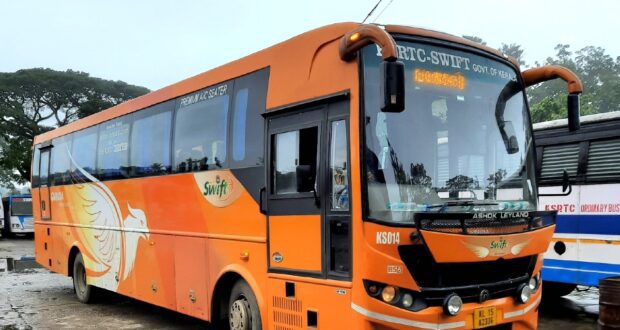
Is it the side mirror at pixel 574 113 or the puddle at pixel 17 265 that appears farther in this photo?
the puddle at pixel 17 265

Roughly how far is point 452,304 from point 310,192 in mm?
1542

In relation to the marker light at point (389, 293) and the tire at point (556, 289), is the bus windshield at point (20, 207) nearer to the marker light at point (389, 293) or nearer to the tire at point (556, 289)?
the tire at point (556, 289)

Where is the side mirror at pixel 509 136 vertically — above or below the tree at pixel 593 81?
below

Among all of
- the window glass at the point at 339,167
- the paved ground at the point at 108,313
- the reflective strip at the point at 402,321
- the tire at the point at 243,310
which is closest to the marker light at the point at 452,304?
the reflective strip at the point at 402,321

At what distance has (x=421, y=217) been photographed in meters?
4.23

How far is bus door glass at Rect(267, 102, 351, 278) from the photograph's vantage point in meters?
4.71

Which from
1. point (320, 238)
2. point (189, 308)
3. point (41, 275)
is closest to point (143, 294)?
point (189, 308)

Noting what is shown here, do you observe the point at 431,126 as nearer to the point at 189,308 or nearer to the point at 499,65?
the point at 499,65

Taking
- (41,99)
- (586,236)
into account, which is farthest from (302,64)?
(41,99)

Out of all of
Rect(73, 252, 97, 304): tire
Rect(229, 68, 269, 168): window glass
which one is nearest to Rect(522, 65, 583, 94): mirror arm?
Rect(229, 68, 269, 168): window glass

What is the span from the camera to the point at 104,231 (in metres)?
9.42

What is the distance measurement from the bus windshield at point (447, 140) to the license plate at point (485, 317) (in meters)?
0.84

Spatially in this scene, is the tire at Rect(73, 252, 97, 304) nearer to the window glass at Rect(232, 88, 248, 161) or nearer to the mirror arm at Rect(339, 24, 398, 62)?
the window glass at Rect(232, 88, 248, 161)

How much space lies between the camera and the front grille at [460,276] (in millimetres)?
4387
